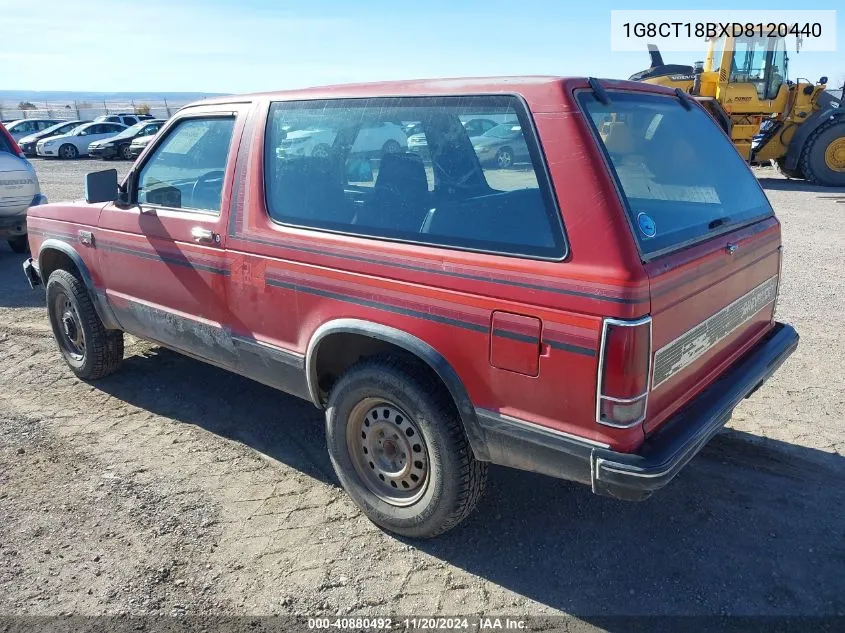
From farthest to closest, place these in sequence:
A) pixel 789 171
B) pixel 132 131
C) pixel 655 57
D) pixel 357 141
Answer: pixel 132 131, pixel 655 57, pixel 789 171, pixel 357 141

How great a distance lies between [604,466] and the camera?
2396mm

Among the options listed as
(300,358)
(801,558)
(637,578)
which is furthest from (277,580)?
(801,558)

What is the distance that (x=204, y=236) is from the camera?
358 cm

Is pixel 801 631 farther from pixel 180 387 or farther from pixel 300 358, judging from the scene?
pixel 180 387

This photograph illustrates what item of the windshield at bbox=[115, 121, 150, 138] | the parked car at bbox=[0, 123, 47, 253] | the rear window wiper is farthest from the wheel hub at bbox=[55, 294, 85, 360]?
the windshield at bbox=[115, 121, 150, 138]

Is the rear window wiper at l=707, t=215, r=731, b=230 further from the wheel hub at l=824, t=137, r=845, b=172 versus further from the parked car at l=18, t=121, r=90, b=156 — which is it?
the parked car at l=18, t=121, r=90, b=156

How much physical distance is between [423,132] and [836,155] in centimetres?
1517

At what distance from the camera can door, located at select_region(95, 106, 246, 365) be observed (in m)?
3.64

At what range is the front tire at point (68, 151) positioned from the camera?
26141 millimetres

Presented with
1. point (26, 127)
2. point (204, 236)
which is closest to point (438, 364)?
point (204, 236)

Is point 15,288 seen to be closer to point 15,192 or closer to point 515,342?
point 15,192

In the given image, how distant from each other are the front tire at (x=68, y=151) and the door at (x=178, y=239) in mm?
25485

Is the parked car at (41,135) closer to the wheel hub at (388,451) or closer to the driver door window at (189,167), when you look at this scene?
the driver door window at (189,167)

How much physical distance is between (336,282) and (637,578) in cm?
184
